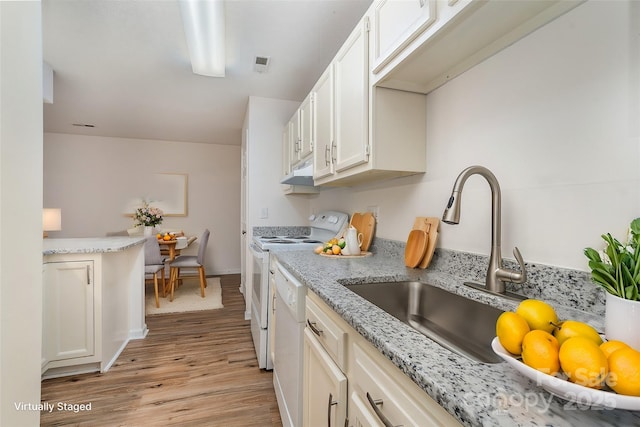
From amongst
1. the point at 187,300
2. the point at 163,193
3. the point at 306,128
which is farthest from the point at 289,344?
the point at 163,193

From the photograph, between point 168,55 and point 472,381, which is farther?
point 168,55

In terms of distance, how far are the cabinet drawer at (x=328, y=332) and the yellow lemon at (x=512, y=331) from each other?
16.1 inches

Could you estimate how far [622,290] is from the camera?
54 cm

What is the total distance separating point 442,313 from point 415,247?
389 mm

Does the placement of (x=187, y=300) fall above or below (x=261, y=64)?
below

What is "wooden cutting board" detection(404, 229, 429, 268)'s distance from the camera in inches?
54.3

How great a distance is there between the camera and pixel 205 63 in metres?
2.24

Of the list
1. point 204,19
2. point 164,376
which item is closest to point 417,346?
point 204,19

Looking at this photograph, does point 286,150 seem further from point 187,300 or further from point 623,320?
point 623,320

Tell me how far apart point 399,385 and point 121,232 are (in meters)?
5.42

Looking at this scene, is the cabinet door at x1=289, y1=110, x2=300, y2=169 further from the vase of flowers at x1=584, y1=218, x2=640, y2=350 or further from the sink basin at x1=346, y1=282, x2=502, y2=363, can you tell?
the vase of flowers at x1=584, y1=218, x2=640, y2=350

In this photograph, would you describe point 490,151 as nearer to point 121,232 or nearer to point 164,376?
point 164,376

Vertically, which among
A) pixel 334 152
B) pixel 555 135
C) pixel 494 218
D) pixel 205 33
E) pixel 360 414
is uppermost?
pixel 205 33

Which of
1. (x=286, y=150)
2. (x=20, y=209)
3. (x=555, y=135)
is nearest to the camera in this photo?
(x=555, y=135)
